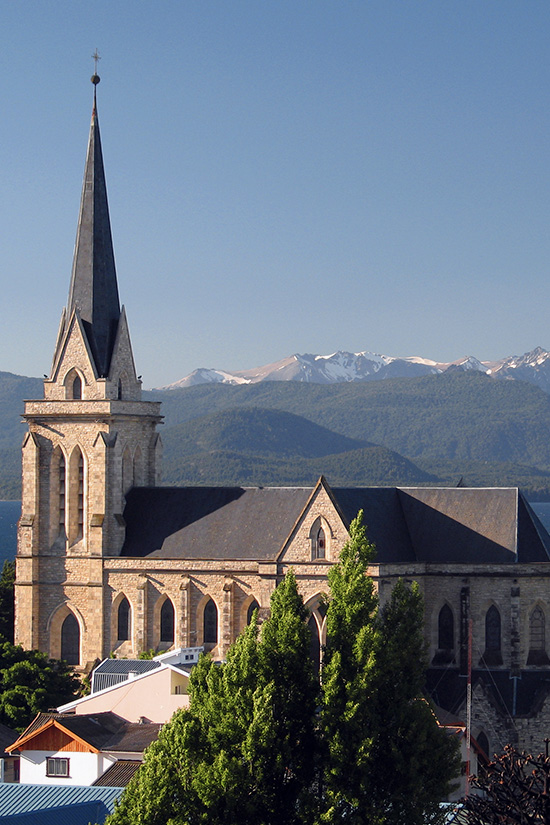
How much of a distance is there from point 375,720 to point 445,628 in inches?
1254

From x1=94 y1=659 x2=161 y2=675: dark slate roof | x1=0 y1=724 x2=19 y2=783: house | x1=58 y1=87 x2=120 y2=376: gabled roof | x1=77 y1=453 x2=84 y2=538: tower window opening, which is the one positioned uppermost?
x1=58 y1=87 x2=120 y2=376: gabled roof

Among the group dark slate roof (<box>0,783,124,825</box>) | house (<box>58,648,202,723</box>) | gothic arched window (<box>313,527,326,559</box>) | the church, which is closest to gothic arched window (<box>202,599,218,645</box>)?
the church

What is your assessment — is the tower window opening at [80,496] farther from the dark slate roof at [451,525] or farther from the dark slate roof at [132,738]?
the dark slate roof at [132,738]

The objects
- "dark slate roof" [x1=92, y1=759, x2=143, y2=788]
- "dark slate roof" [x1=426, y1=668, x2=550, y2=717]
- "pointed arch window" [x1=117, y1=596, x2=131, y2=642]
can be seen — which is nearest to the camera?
"dark slate roof" [x1=92, y1=759, x2=143, y2=788]

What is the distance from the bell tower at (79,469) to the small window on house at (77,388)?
0.04 feet

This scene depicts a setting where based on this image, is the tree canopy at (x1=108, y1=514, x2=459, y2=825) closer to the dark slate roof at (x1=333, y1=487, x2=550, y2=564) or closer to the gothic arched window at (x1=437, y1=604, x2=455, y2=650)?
the dark slate roof at (x1=333, y1=487, x2=550, y2=564)

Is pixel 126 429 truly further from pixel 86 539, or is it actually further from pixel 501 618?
pixel 501 618

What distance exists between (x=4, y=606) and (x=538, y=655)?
105ft

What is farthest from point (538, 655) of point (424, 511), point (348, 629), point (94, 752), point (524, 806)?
point (524, 806)

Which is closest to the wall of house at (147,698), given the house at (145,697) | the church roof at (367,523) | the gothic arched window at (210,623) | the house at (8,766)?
the house at (145,697)

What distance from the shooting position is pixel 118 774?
5900 cm

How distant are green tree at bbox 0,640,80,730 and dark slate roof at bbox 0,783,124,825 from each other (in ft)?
58.9

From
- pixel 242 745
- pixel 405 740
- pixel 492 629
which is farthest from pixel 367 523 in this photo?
pixel 242 745

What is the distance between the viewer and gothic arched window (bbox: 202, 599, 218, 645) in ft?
265
